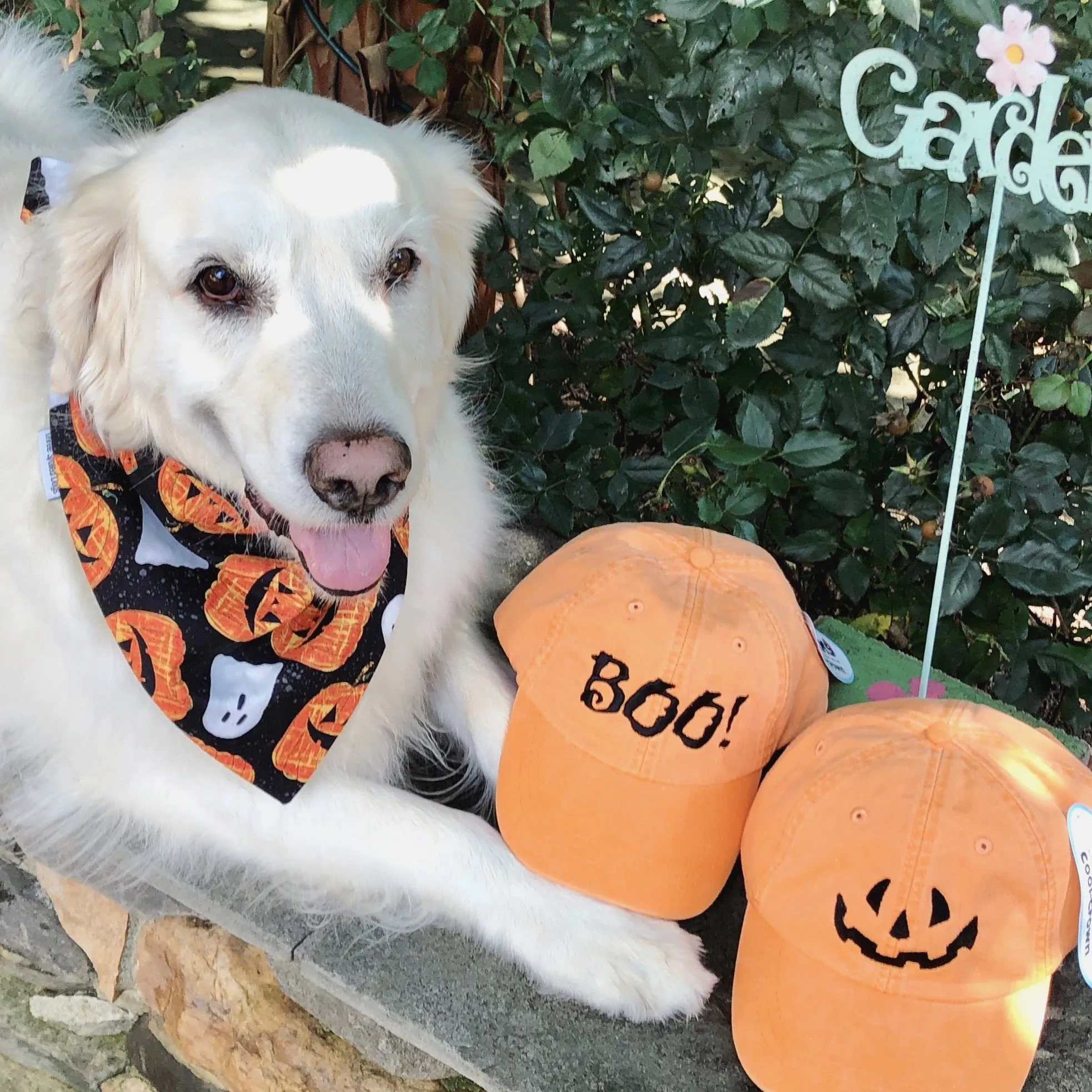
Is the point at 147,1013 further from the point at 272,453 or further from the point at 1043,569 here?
the point at 1043,569

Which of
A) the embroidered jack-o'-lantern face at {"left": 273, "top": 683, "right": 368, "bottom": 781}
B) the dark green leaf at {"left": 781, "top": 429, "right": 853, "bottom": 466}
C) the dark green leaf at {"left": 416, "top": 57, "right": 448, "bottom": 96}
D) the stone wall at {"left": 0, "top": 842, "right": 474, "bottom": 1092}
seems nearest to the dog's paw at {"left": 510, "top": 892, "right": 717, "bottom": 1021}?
the stone wall at {"left": 0, "top": 842, "right": 474, "bottom": 1092}

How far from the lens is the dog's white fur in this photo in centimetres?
146

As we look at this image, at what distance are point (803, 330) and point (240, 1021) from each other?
1.67 m

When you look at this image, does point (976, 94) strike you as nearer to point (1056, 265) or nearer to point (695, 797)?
point (1056, 265)

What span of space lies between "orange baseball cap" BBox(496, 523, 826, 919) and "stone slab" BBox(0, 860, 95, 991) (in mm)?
977

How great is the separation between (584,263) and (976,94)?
94 centimetres

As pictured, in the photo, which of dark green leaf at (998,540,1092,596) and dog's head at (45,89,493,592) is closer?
dog's head at (45,89,493,592)

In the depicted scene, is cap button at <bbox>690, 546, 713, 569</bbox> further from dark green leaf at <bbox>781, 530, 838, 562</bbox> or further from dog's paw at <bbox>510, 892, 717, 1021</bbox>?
dark green leaf at <bbox>781, 530, 838, 562</bbox>

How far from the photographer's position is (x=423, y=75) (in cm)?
228

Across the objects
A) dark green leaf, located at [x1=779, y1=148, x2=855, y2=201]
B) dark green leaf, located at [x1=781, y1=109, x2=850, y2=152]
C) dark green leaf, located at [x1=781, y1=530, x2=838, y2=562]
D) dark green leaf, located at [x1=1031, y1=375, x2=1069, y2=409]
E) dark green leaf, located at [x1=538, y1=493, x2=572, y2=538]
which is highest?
dark green leaf, located at [x1=781, y1=109, x2=850, y2=152]

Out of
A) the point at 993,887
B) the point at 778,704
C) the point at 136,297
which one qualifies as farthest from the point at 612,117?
the point at 993,887

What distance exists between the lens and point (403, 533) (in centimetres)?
183

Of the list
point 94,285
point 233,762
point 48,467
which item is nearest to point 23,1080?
point 233,762

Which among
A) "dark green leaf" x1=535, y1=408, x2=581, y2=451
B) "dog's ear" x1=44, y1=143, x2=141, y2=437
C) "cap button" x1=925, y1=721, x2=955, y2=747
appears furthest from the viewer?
"dark green leaf" x1=535, y1=408, x2=581, y2=451
